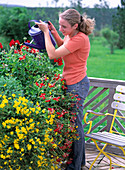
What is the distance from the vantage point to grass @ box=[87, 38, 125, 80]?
13.2 m

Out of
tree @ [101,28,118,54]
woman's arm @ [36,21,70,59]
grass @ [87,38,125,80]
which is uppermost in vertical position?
woman's arm @ [36,21,70,59]

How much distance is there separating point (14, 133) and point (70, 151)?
100 cm

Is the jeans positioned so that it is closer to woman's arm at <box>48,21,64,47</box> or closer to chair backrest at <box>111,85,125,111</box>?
woman's arm at <box>48,21,64,47</box>

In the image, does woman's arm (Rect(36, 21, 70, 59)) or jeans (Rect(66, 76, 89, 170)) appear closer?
woman's arm (Rect(36, 21, 70, 59))

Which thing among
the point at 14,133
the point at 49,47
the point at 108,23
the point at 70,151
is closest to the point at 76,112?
the point at 70,151

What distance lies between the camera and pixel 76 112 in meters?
2.61

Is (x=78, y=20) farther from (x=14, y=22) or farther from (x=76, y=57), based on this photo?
(x=14, y=22)

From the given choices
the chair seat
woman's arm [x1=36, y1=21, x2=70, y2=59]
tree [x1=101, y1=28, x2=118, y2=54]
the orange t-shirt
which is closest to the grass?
tree [x1=101, y1=28, x2=118, y2=54]

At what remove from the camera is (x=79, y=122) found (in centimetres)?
267

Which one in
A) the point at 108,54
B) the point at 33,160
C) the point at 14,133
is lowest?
the point at 108,54

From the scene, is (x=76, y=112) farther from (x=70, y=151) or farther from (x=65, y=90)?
(x=70, y=151)

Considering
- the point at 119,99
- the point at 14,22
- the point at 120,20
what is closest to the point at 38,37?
the point at 119,99

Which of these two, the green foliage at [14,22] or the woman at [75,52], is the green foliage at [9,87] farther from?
the green foliage at [14,22]

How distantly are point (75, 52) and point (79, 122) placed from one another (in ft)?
2.27
